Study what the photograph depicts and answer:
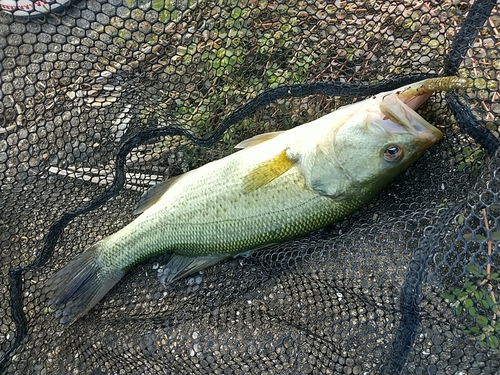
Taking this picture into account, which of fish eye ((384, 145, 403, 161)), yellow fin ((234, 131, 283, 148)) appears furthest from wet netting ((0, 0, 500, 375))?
fish eye ((384, 145, 403, 161))

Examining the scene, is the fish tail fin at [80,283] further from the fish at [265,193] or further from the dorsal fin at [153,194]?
the dorsal fin at [153,194]

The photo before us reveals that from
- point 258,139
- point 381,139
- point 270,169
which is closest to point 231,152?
point 258,139

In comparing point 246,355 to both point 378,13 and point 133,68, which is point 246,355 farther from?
point 378,13

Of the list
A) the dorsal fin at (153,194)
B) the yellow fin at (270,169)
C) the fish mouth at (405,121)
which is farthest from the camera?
the dorsal fin at (153,194)

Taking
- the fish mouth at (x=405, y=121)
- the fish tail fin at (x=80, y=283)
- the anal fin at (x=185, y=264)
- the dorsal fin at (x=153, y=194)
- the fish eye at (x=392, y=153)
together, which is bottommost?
the fish tail fin at (x=80, y=283)

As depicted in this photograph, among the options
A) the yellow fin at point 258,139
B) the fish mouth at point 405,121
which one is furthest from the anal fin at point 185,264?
the fish mouth at point 405,121

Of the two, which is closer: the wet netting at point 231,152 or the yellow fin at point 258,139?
the wet netting at point 231,152

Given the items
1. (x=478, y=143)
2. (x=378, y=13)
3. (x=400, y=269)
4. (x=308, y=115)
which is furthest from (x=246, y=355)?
(x=378, y=13)
